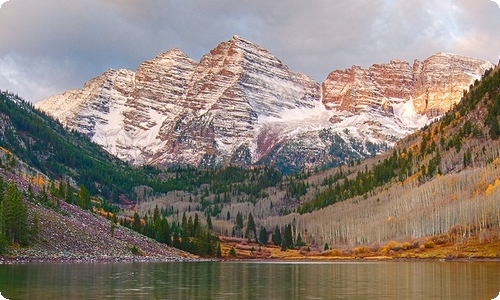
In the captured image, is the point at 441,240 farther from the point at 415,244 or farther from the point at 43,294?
the point at 43,294

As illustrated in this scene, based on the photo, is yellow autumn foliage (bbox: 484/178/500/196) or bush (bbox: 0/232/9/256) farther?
yellow autumn foliage (bbox: 484/178/500/196)

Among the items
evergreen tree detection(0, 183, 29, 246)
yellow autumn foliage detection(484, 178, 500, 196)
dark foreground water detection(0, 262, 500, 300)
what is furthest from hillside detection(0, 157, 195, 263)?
yellow autumn foliage detection(484, 178, 500, 196)

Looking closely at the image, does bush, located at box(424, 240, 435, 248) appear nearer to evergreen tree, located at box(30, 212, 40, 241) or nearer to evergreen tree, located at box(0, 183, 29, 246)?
evergreen tree, located at box(30, 212, 40, 241)

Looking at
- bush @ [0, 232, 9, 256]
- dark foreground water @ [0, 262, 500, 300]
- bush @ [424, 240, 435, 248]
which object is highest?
bush @ [0, 232, 9, 256]

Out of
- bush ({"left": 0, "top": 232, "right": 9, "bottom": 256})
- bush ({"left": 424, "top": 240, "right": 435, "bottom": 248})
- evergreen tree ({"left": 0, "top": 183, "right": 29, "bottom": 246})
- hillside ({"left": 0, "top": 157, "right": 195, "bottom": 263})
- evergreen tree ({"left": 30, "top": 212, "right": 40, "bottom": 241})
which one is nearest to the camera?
bush ({"left": 0, "top": 232, "right": 9, "bottom": 256})

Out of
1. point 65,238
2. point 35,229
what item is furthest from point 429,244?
point 35,229

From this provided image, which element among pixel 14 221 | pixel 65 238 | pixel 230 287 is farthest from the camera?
pixel 65 238

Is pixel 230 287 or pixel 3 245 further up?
pixel 3 245

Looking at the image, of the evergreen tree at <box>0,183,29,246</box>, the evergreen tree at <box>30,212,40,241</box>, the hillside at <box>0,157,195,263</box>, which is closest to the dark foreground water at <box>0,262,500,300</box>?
the evergreen tree at <box>0,183,29,246</box>

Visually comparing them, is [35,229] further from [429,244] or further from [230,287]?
[429,244]

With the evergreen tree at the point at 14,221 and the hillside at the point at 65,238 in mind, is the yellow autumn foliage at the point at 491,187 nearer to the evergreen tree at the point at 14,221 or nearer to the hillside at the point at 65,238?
the hillside at the point at 65,238

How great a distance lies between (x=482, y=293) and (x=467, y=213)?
428 feet

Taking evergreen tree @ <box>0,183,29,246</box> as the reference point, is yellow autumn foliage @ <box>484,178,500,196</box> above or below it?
above

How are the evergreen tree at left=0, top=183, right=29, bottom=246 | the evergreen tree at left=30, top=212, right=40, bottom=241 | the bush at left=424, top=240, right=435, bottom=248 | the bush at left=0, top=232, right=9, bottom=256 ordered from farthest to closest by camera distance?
the bush at left=424, top=240, right=435, bottom=248 < the evergreen tree at left=30, top=212, right=40, bottom=241 < the evergreen tree at left=0, top=183, right=29, bottom=246 < the bush at left=0, top=232, right=9, bottom=256
